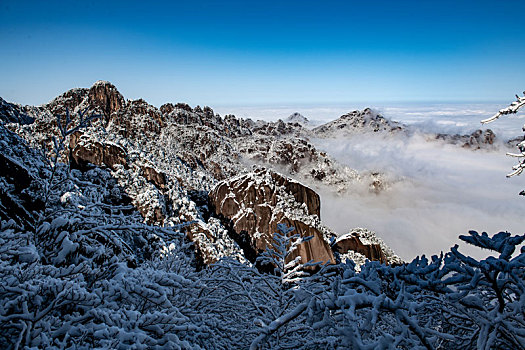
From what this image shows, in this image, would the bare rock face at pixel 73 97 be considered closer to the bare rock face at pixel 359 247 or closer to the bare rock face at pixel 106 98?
the bare rock face at pixel 106 98

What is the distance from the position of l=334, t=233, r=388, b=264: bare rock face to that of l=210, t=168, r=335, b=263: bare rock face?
4.41 m

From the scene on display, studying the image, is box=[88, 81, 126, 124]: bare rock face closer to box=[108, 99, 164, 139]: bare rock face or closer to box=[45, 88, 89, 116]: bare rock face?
box=[108, 99, 164, 139]: bare rock face

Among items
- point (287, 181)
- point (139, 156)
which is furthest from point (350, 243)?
point (139, 156)

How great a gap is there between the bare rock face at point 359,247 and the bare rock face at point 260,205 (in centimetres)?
441

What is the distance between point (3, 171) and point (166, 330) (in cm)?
519

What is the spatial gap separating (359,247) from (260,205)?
15.2m

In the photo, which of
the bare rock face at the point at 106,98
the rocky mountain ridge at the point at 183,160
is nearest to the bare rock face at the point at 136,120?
the rocky mountain ridge at the point at 183,160

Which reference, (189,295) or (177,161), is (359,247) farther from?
(177,161)

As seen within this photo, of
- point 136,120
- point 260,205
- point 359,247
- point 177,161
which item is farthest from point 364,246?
point 136,120

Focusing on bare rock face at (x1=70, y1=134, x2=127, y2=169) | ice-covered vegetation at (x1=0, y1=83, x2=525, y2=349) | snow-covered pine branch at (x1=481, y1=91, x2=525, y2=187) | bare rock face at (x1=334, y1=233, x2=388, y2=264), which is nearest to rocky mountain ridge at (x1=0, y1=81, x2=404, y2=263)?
bare rock face at (x1=70, y1=134, x2=127, y2=169)

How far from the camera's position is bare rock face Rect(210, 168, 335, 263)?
125ft

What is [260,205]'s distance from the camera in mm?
38375

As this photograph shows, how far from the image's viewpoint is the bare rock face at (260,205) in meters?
38.0

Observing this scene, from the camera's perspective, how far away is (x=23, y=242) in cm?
288
